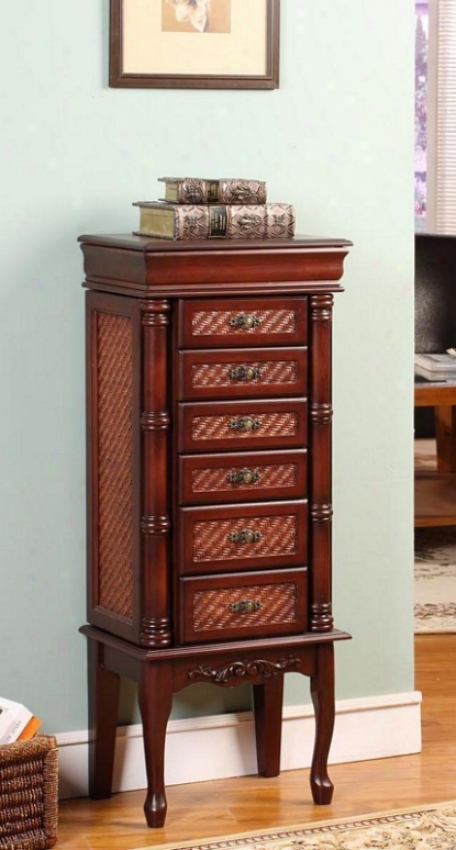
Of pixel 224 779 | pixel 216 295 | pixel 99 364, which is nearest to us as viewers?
pixel 216 295

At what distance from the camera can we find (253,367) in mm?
2699

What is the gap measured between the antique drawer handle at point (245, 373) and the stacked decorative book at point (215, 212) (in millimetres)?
251

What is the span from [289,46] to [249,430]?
867 mm

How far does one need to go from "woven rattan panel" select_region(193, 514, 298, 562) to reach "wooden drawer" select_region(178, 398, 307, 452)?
0.47 ft

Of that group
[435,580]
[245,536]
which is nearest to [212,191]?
[245,536]

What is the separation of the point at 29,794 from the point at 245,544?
611 mm

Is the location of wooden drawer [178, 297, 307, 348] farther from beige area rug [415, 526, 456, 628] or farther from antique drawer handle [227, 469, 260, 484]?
beige area rug [415, 526, 456, 628]

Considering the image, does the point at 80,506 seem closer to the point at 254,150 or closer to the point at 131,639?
the point at 131,639

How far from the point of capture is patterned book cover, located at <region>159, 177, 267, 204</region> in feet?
8.89

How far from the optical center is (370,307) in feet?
10.4

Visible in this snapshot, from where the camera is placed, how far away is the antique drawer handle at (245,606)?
273 centimetres

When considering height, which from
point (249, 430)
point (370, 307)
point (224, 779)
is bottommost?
point (224, 779)

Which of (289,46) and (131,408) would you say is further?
(289,46)

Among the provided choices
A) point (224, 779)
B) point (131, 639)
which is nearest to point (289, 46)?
point (131, 639)
